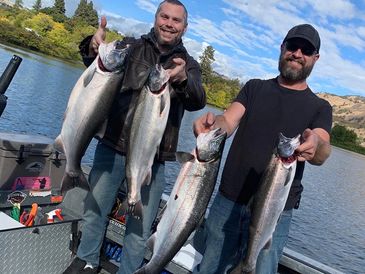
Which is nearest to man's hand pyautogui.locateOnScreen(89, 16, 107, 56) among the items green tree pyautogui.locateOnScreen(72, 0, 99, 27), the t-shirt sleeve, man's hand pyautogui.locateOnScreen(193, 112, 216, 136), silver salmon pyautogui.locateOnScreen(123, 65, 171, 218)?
silver salmon pyautogui.locateOnScreen(123, 65, 171, 218)

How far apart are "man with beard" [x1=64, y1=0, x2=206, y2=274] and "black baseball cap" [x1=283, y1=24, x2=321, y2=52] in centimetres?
97

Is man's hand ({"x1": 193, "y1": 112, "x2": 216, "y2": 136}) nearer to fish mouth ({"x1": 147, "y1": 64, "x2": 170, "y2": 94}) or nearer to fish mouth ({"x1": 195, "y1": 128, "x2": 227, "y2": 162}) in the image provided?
fish mouth ({"x1": 195, "y1": 128, "x2": 227, "y2": 162})

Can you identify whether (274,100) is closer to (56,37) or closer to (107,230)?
(107,230)

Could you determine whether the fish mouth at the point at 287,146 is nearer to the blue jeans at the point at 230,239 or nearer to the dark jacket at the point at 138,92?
the blue jeans at the point at 230,239

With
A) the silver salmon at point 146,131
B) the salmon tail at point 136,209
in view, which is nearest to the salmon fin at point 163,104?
the silver salmon at point 146,131

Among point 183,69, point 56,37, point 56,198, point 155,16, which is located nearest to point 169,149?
point 183,69

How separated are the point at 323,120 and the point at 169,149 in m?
1.58

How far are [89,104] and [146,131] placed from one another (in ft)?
1.78

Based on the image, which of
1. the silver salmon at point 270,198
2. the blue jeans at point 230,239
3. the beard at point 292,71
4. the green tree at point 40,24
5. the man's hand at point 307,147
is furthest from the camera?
the green tree at point 40,24

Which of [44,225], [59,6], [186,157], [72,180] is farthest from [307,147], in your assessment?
[59,6]

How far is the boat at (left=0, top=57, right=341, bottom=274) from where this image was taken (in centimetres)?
442

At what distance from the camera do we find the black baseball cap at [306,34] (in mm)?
3763

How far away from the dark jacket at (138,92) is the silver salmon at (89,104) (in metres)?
0.44

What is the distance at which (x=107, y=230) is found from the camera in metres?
5.29
